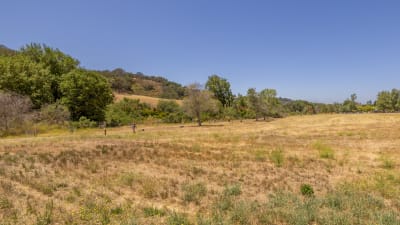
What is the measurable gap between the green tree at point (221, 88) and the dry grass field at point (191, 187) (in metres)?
62.1

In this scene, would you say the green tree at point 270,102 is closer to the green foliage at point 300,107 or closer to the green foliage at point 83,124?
the green foliage at point 300,107

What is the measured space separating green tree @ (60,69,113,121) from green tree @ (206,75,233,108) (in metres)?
38.0

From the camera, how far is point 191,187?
810 cm

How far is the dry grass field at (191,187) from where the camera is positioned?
562cm

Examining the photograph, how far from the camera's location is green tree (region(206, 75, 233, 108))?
248 feet

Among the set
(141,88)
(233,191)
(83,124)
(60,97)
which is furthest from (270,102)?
(141,88)

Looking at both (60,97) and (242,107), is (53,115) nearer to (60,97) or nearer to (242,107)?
(60,97)

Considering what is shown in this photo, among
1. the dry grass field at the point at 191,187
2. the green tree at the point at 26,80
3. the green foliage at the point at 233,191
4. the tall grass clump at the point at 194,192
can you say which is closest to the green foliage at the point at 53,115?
the green tree at the point at 26,80

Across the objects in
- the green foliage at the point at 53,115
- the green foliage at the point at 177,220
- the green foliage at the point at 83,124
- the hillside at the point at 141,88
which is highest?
the hillside at the point at 141,88

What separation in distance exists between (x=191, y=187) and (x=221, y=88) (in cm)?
7024

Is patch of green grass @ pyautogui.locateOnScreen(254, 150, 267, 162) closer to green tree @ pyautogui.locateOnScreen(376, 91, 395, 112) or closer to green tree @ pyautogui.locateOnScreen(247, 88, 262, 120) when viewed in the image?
green tree @ pyautogui.locateOnScreen(247, 88, 262, 120)

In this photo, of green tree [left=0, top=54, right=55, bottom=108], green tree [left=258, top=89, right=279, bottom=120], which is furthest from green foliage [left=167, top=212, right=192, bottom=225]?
green tree [left=258, top=89, right=279, bottom=120]

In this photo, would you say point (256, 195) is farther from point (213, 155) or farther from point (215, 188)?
point (213, 155)

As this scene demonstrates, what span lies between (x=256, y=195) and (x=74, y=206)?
5.55 metres
